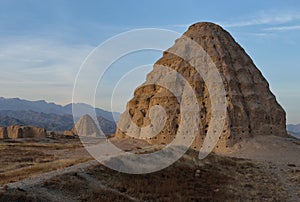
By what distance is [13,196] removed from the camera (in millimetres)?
14078

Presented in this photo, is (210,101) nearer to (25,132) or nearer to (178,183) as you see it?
(178,183)

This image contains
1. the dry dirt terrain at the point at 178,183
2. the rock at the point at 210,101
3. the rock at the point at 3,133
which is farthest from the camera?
the rock at the point at 3,133

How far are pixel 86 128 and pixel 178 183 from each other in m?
97.4

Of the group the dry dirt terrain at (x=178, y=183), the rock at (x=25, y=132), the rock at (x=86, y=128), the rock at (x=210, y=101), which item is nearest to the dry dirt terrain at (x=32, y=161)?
the dry dirt terrain at (x=178, y=183)

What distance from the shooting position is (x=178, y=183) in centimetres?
2288

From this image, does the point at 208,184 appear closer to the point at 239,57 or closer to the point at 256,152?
the point at 256,152

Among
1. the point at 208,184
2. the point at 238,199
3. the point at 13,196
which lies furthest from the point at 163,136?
the point at 13,196

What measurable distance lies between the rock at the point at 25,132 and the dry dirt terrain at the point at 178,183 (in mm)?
53548

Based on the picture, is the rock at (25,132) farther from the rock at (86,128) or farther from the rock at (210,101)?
the rock at (210,101)

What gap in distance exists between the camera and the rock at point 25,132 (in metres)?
79.2

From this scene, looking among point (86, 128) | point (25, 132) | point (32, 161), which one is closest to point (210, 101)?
point (32, 161)

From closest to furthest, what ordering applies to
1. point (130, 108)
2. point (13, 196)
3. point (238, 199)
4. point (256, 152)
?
point (13, 196) < point (238, 199) < point (256, 152) < point (130, 108)

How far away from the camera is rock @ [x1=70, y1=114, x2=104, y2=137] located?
381ft

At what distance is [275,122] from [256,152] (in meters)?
7.99
